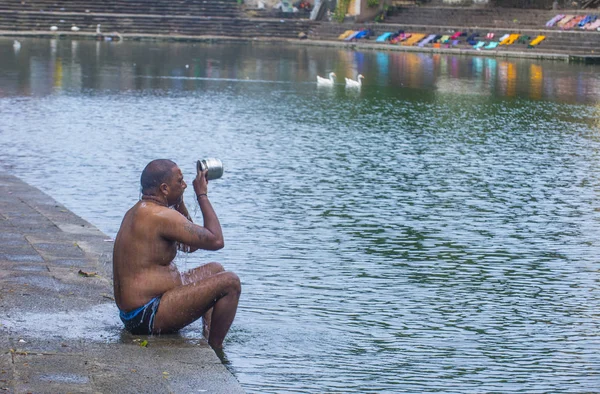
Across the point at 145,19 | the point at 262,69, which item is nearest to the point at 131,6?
the point at 145,19

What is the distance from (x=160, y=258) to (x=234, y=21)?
47747 millimetres

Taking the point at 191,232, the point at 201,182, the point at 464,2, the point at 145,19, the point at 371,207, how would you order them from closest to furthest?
1. the point at 191,232
2. the point at 201,182
3. the point at 371,207
4. the point at 145,19
5. the point at 464,2

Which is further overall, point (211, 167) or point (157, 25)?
point (157, 25)

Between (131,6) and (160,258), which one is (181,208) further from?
(131,6)

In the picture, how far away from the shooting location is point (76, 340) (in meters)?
6.03

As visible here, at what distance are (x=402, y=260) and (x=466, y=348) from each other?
8.46 ft

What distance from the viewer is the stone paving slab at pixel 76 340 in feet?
17.7

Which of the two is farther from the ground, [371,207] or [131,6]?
[131,6]

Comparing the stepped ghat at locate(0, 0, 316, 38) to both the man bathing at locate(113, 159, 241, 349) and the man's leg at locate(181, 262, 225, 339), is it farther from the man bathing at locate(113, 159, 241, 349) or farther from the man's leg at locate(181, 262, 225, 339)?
the man bathing at locate(113, 159, 241, 349)

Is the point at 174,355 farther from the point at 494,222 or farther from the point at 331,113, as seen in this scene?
the point at 331,113

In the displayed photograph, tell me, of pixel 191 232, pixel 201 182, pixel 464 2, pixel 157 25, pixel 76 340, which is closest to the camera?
pixel 76 340

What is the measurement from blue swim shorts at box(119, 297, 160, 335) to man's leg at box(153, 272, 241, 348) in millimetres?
30

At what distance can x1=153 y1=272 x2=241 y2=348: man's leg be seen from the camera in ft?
20.4

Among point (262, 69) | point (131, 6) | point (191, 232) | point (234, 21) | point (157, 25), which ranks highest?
point (131, 6)
